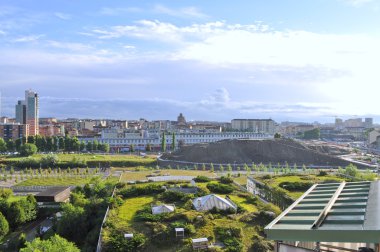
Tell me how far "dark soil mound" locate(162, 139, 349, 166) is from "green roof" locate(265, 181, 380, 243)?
51987mm

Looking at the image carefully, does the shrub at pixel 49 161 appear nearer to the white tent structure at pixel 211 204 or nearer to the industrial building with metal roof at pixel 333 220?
the white tent structure at pixel 211 204

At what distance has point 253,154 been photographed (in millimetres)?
63312

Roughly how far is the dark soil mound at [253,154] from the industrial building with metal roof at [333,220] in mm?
52102

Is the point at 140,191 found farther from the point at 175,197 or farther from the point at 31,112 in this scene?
the point at 31,112

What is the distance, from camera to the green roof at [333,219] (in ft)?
18.1

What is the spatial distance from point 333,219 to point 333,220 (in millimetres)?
75

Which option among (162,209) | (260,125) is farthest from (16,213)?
(260,125)

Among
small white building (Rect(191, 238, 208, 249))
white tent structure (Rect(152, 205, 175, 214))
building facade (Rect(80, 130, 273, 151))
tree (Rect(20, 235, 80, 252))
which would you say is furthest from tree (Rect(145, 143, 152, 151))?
tree (Rect(20, 235, 80, 252))

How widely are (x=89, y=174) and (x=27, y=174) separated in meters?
7.63

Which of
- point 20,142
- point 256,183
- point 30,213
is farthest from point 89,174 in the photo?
point 20,142

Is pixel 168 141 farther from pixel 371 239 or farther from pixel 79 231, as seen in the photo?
pixel 371 239

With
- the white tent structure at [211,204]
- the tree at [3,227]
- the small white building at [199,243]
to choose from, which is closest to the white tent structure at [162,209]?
the white tent structure at [211,204]

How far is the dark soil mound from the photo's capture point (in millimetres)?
60534

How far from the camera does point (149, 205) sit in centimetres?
2045
